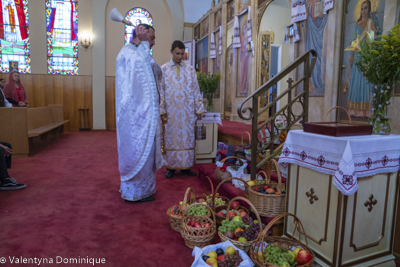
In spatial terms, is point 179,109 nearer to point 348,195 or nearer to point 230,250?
point 230,250

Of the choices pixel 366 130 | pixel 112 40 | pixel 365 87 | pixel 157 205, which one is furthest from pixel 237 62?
pixel 366 130

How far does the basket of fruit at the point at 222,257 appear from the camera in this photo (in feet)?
6.13

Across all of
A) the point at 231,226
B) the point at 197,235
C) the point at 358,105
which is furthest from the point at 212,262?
the point at 358,105

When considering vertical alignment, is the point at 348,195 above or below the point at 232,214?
above

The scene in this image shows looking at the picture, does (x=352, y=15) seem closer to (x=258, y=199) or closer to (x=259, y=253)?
(x=258, y=199)

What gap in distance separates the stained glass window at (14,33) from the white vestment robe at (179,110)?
9322 mm

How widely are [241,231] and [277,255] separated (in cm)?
42

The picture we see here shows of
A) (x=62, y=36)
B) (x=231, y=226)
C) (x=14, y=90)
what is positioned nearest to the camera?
(x=231, y=226)

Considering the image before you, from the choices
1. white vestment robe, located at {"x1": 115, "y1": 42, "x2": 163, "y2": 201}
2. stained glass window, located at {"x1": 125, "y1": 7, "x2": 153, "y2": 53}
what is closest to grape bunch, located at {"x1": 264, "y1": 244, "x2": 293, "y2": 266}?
white vestment robe, located at {"x1": 115, "y1": 42, "x2": 163, "y2": 201}

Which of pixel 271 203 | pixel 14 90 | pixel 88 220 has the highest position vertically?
pixel 14 90

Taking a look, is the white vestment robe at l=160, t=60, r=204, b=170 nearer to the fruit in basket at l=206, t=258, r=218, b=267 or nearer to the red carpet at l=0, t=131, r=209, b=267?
the red carpet at l=0, t=131, r=209, b=267

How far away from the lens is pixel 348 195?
188cm

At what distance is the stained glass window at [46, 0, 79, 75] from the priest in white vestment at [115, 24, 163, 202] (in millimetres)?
9428

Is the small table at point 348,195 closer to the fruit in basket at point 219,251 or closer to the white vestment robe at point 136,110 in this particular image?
the fruit in basket at point 219,251
